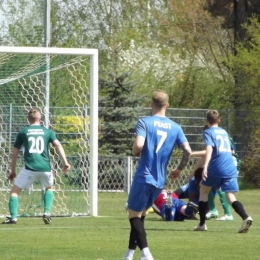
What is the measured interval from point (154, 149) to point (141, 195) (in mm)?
484

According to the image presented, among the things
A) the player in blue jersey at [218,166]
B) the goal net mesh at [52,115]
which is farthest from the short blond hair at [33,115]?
the player in blue jersey at [218,166]

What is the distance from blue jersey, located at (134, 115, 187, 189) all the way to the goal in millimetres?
6529

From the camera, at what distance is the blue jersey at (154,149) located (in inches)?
386

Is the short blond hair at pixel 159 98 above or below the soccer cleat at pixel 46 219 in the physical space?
above

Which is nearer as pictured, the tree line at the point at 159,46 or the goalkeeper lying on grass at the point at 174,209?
the goalkeeper lying on grass at the point at 174,209

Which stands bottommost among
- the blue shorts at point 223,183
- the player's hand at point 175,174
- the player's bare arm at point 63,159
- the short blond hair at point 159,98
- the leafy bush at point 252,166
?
the leafy bush at point 252,166

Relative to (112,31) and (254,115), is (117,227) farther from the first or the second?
(112,31)

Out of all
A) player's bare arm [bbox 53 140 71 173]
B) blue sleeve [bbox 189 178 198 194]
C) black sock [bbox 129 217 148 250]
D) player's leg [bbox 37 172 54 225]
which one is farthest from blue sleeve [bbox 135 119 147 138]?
blue sleeve [bbox 189 178 198 194]

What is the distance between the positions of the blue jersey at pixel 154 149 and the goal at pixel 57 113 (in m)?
6.53

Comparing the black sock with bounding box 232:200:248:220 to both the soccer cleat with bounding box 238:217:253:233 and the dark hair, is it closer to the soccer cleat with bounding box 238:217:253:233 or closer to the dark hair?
the soccer cleat with bounding box 238:217:253:233

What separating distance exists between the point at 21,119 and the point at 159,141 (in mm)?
10731

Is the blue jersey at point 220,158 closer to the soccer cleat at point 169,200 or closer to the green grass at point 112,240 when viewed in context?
the green grass at point 112,240

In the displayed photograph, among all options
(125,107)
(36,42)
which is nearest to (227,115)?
(125,107)

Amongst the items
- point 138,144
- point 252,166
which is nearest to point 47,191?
point 138,144
